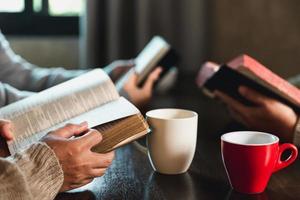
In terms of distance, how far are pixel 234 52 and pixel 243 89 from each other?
106cm

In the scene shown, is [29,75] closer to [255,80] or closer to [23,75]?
[23,75]

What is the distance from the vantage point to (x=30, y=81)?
146 centimetres

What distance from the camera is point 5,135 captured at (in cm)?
80

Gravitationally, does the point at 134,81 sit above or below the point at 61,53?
above

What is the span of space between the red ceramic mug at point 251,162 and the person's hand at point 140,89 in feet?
1.82

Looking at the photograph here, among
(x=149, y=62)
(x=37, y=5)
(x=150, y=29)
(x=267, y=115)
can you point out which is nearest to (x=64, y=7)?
(x=37, y=5)

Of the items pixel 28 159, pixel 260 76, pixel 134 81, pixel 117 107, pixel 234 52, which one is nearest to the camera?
pixel 28 159

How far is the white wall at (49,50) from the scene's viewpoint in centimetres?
215

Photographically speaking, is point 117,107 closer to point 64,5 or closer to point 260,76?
point 260,76

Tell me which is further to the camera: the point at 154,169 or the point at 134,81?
the point at 134,81

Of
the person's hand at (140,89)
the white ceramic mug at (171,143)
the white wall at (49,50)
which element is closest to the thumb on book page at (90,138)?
the white ceramic mug at (171,143)

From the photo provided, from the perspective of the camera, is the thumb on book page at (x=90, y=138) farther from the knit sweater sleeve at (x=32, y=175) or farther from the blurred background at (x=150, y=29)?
the blurred background at (x=150, y=29)

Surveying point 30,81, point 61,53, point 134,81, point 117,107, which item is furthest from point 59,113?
point 61,53

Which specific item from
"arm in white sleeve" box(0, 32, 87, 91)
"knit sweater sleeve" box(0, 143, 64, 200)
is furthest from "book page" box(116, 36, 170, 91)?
"knit sweater sleeve" box(0, 143, 64, 200)
